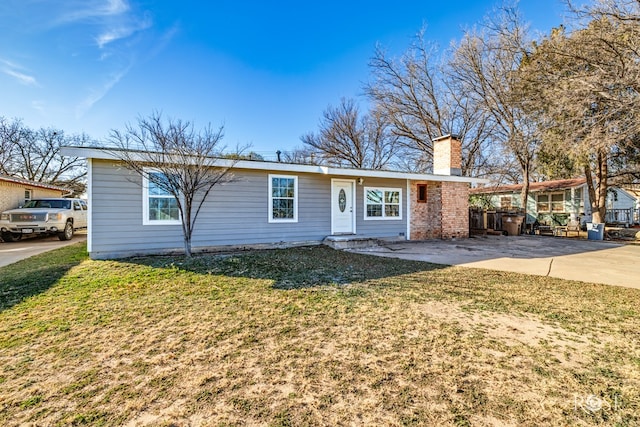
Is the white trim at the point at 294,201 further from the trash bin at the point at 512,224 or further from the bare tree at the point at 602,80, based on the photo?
the trash bin at the point at 512,224

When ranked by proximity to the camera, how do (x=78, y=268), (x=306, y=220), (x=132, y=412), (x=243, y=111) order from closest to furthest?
(x=132, y=412), (x=78, y=268), (x=306, y=220), (x=243, y=111)

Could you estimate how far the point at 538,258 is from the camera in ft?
25.7

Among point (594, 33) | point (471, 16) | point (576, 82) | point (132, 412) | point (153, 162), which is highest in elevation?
point (471, 16)

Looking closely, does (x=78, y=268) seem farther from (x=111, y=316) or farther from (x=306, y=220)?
(x=306, y=220)

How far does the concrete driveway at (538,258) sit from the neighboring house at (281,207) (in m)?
1.30

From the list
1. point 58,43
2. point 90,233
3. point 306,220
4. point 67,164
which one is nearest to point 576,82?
point 306,220

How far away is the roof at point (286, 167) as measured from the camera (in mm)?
6566

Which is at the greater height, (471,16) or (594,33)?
(471,16)

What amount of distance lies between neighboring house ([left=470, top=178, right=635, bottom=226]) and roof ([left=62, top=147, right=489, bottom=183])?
10.4 meters

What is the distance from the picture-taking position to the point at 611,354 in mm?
2693

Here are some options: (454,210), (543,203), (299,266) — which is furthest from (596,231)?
(299,266)

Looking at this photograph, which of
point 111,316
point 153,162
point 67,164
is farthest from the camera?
point 67,164

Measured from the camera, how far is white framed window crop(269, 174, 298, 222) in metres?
8.93

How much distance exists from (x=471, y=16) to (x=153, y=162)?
57.0ft
